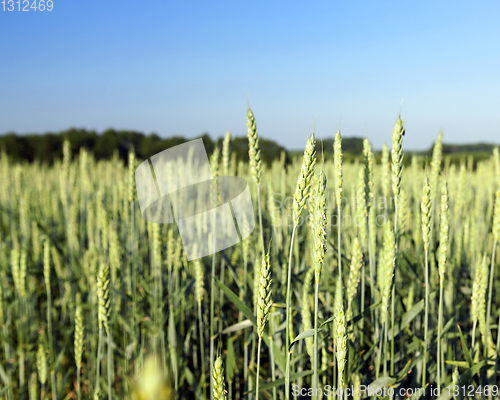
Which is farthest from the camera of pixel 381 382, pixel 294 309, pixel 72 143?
pixel 72 143

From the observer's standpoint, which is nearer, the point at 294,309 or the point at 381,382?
the point at 381,382

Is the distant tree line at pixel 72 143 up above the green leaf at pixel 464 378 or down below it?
above

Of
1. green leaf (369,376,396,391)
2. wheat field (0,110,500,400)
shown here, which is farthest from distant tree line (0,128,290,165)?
green leaf (369,376,396,391)

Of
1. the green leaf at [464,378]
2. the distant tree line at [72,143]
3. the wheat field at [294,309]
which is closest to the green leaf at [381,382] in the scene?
the wheat field at [294,309]

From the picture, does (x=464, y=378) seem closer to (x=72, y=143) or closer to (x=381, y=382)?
(x=381, y=382)

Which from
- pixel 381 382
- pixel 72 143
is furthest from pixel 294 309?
pixel 72 143

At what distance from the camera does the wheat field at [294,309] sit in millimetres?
961

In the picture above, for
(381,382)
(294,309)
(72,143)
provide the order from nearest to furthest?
Answer: (381,382), (294,309), (72,143)

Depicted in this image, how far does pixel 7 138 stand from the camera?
1259 centimetres

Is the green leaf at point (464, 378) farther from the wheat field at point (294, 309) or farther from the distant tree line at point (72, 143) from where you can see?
the distant tree line at point (72, 143)

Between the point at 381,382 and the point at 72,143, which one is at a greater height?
the point at 72,143

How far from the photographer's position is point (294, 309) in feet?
4.94

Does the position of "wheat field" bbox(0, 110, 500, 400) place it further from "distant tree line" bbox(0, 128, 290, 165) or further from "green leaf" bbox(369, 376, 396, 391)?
"distant tree line" bbox(0, 128, 290, 165)

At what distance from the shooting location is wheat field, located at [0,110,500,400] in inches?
37.8
